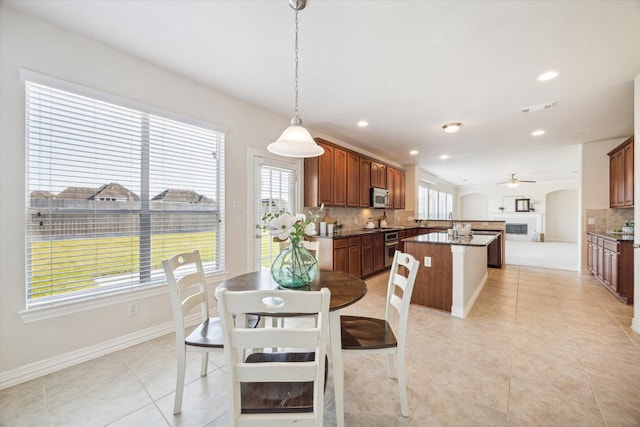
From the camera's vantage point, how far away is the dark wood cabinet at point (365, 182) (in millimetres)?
5269

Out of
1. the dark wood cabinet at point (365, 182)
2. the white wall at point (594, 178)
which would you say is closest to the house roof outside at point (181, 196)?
the dark wood cabinet at point (365, 182)

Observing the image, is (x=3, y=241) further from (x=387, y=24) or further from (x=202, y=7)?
(x=387, y=24)

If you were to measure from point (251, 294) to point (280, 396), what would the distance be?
21.6 inches

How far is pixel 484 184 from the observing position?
1232 centimetres

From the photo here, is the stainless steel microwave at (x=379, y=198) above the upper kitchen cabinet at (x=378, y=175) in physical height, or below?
below

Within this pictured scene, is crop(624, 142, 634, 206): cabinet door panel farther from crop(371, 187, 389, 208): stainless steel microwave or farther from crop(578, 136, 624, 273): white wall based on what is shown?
crop(371, 187, 389, 208): stainless steel microwave

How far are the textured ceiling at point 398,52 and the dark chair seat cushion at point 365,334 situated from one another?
221 centimetres

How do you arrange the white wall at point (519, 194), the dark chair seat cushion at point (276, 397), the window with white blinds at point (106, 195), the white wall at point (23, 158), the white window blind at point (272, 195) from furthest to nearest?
the white wall at point (519, 194)
the white window blind at point (272, 195)
the window with white blinds at point (106, 195)
the white wall at point (23, 158)
the dark chair seat cushion at point (276, 397)

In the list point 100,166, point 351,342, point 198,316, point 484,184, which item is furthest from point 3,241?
point 484,184

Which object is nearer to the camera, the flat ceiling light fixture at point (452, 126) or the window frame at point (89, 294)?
the window frame at point (89, 294)

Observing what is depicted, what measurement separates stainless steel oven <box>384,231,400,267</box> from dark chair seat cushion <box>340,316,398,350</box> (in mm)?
3636

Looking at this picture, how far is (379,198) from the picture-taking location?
579 cm

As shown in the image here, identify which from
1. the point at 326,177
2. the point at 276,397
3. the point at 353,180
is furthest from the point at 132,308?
the point at 353,180

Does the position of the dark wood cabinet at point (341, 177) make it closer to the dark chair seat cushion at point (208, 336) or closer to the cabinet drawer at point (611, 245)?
the dark chair seat cushion at point (208, 336)
